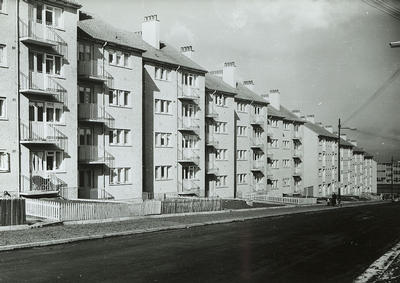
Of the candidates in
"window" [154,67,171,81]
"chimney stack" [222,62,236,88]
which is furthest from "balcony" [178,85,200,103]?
"chimney stack" [222,62,236,88]

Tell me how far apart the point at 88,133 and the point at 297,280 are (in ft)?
86.7

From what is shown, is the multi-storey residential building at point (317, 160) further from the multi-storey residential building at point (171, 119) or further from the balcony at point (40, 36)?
the balcony at point (40, 36)

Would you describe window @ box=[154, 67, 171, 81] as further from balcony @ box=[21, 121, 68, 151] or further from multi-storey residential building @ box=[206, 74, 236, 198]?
balcony @ box=[21, 121, 68, 151]

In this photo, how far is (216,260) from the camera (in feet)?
45.2

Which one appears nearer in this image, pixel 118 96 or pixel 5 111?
pixel 5 111

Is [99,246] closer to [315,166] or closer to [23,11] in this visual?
[23,11]

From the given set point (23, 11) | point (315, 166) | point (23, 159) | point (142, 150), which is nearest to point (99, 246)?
point (23, 159)

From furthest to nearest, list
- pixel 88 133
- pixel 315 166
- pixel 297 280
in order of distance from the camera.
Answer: pixel 315 166 → pixel 88 133 → pixel 297 280

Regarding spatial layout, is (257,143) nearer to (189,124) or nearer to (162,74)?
(189,124)

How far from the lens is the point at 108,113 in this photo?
119ft

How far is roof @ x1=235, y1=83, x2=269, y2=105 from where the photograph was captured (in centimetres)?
6025

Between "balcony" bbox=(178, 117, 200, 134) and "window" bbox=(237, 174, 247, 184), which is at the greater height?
"balcony" bbox=(178, 117, 200, 134)

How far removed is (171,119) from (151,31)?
917 centimetres

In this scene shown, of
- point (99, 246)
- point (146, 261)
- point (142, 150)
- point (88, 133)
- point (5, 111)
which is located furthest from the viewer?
point (142, 150)
